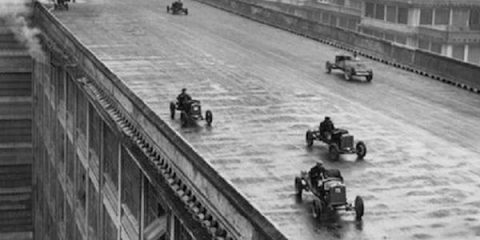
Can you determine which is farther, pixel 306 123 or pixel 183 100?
pixel 306 123

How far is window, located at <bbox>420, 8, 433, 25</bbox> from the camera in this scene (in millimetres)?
70062

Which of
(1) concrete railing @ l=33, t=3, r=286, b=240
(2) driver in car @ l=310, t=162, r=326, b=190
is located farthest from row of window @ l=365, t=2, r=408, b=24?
(2) driver in car @ l=310, t=162, r=326, b=190

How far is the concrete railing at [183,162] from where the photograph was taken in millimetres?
19422

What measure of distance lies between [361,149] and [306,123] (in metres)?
4.77

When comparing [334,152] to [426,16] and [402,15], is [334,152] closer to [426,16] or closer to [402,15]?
[426,16]

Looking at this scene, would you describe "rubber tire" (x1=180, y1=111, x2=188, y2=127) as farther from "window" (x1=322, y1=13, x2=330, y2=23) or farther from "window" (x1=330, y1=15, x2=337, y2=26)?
"window" (x1=322, y1=13, x2=330, y2=23)

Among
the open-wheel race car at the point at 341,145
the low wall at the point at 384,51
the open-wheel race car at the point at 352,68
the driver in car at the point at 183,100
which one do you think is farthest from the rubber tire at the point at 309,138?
the low wall at the point at 384,51

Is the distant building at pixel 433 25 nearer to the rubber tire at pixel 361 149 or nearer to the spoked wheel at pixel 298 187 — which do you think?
the rubber tire at pixel 361 149

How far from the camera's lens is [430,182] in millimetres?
24172

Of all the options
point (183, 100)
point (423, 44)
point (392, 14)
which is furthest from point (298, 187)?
point (392, 14)

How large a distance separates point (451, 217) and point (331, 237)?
129 inches

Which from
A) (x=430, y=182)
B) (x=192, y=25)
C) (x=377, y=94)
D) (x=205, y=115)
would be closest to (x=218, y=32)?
(x=192, y=25)

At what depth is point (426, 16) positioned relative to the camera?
230ft

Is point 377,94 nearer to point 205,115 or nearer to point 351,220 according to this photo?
point 205,115
